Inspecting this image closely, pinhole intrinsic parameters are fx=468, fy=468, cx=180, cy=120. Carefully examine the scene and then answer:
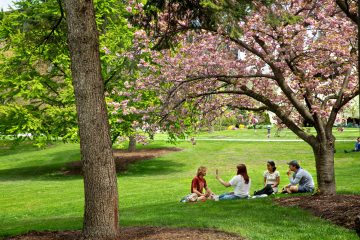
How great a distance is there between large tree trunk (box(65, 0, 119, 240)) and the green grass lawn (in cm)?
228

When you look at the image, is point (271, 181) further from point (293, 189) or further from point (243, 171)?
point (243, 171)

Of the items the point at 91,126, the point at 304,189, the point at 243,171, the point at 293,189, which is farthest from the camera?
the point at 293,189

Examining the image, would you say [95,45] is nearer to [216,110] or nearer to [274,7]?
[274,7]

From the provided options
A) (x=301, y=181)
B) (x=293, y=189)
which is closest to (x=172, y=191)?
(x=293, y=189)

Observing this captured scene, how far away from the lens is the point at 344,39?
1143cm

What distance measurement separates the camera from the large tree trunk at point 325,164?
11836mm

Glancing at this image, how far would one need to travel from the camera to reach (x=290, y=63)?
11742mm

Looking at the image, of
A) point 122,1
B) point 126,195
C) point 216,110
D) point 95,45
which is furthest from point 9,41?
point 95,45

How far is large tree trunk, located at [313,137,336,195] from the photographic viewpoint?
11836 mm

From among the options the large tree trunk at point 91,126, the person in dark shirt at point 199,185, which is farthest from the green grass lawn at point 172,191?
the large tree trunk at point 91,126

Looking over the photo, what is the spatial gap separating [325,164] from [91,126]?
7.25 meters

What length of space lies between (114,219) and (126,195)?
12.4 m

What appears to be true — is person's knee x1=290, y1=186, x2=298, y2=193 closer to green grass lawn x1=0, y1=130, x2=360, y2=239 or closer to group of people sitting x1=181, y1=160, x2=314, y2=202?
A: group of people sitting x1=181, y1=160, x2=314, y2=202

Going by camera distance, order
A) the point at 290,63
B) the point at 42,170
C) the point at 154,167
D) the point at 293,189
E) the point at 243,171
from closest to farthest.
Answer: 1. the point at 290,63
2. the point at 243,171
3. the point at 293,189
4. the point at 154,167
5. the point at 42,170
